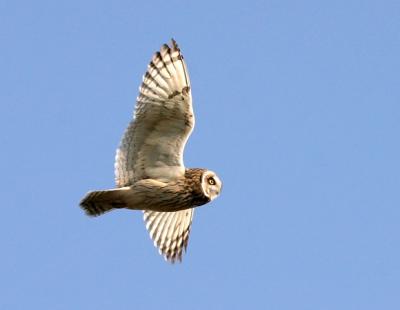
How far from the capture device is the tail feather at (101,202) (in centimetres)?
1235

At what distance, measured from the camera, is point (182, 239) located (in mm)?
14047

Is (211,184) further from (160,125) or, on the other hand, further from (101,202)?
(101,202)

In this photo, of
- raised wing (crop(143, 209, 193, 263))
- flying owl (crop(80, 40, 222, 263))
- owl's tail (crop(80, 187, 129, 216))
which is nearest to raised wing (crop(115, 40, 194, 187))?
flying owl (crop(80, 40, 222, 263))

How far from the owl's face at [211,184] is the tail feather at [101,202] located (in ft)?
3.28

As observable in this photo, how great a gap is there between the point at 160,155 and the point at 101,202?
89 cm

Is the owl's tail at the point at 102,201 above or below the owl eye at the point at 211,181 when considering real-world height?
below

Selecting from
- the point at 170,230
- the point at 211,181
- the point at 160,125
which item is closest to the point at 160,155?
the point at 160,125

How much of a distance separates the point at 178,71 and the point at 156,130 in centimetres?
74

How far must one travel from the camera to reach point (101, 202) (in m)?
12.5

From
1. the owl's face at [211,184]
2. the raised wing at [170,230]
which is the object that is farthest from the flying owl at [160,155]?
the raised wing at [170,230]

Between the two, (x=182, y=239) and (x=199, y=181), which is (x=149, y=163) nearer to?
(x=199, y=181)

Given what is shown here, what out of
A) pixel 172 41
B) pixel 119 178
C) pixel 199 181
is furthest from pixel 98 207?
pixel 172 41

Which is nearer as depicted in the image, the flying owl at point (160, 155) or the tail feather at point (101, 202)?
the flying owl at point (160, 155)

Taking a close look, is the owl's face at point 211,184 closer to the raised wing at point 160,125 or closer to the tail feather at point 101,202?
the raised wing at point 160,125
